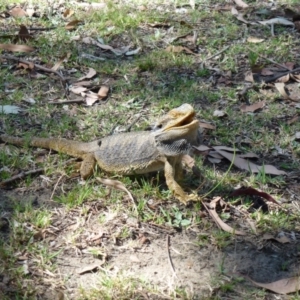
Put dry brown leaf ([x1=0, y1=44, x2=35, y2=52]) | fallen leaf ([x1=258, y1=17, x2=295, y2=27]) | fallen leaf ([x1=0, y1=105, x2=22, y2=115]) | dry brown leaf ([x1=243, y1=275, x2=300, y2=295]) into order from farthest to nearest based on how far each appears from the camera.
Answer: fallen leaf ([x1=258, y1=17, x2=295, y2=27]), dry brown leaf ([x1=0, y1=44, x2=35, y2=52]), fallen leaf ([x1=0, y1=105, x2=22, y2=115]), dry brown leaf ([x1=243, y1=275, x2=300, y2=295])

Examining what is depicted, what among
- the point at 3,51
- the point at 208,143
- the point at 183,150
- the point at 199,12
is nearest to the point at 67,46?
the point at 3,51

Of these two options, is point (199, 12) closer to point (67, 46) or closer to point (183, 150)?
point (67, 46)

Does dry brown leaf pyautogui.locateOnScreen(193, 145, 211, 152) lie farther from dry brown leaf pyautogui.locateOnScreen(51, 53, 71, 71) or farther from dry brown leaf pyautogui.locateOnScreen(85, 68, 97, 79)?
dry brown leaf pyautogui.locateOnScreen(51, 53, 71, 71)

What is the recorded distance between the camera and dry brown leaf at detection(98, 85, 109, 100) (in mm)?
5816

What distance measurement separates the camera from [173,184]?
4406mm

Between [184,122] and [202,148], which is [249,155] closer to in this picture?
[202,148]

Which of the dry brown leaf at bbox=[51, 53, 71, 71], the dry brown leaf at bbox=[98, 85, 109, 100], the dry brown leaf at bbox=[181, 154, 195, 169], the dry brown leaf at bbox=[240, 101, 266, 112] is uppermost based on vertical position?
the dry brown leaf at bbox=[181, 154, 195, 169]

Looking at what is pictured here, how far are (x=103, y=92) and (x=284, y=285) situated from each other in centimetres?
282

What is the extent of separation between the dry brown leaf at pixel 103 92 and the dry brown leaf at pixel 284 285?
2.63 metres

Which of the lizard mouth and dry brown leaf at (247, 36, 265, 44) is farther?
dry brown leaf at (247, 36, 265, 44)

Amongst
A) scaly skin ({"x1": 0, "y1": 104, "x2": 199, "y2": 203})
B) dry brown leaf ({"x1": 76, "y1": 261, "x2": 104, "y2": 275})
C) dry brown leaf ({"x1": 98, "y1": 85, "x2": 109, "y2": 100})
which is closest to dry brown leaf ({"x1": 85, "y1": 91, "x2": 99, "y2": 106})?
dry brown leaf ({"x1": 98, "y1": 85, "x2": 109, "y2": 100})

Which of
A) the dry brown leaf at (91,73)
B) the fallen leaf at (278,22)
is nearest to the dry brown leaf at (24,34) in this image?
the dry brown leaf at (91,73)

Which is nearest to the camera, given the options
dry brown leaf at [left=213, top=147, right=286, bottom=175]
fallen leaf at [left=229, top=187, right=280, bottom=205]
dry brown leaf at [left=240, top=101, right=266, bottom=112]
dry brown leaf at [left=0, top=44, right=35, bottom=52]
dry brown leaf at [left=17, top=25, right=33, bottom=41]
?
fallen leaf at [left=229, top=187, right=280, bottom=205]

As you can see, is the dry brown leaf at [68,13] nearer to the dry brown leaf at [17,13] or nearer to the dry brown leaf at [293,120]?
the dry brown leaf at [17,13]
